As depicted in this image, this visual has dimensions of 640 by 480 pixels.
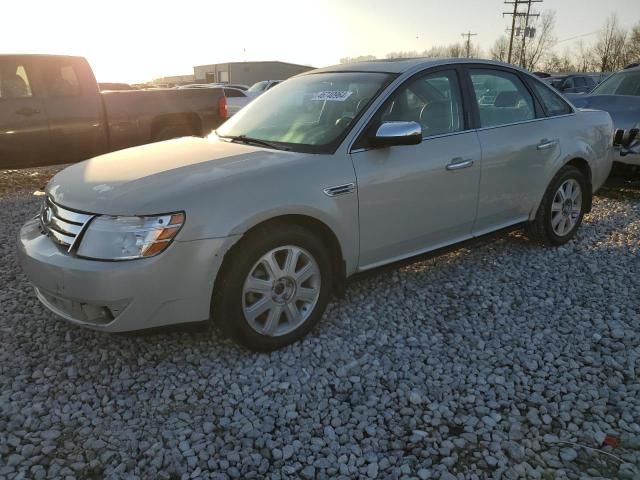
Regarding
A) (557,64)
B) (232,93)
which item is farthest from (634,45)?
(232,93)

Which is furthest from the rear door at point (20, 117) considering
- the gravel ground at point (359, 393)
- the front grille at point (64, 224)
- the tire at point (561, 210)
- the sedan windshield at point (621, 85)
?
the sedan windshield at point (621, 85)

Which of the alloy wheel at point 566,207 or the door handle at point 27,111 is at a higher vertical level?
the door handle at point 27,111

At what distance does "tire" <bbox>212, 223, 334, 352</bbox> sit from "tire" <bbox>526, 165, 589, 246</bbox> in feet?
7.56

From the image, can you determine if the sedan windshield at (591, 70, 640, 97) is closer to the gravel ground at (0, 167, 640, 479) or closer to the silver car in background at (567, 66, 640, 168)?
the silver car in background at (567, 66, 640, 168)

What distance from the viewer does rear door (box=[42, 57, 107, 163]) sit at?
7.20 meters

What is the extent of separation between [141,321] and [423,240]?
1976 millimetres

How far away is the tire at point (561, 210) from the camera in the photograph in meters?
4.69

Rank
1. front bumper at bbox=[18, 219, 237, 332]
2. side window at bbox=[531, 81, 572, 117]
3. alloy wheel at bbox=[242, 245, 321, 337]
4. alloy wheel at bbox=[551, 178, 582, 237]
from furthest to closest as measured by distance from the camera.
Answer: alloy wheel at bbox=[551, 178, 582, 237]
side window at bbox=[531, 81, 572, 117]
alloy wheel at bbox=[242, 245, 321, 337]
front bumper at bbox=[18, 219, 237, 332]

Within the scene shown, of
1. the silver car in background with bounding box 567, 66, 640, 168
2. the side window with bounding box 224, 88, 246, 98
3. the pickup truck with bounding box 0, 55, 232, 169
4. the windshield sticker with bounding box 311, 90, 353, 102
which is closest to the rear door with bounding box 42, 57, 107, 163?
the pickup truck with bounding box 0, 55, 232, 169

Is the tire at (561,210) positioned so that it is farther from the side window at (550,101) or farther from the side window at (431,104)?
the side window at (431,104)

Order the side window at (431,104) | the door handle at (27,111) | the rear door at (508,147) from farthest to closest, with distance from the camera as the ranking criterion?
the door handle at (27,111)
the rear door at (508,147)
the side window at (431,104)

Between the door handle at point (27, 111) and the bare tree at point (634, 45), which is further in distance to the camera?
the bare tree at point (634, 45)

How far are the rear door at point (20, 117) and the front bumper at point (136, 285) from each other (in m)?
4.81

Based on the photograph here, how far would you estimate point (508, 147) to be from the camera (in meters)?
4.16
